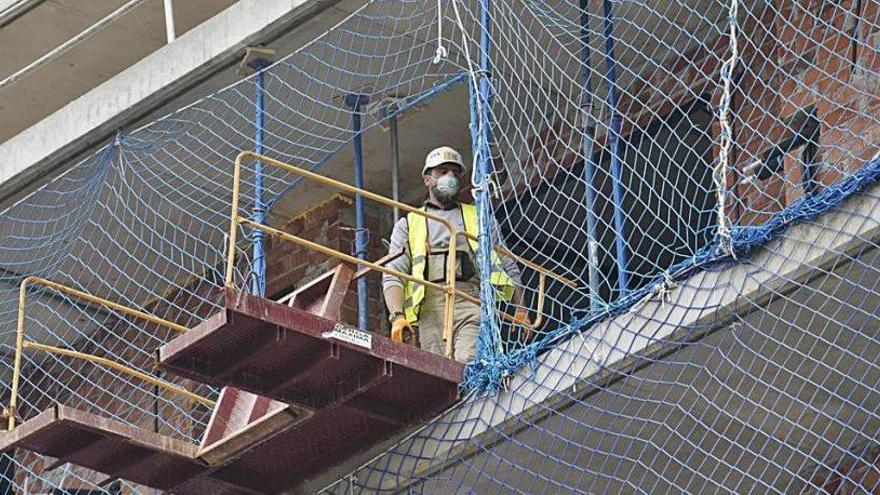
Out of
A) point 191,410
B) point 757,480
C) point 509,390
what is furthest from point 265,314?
point 191,410

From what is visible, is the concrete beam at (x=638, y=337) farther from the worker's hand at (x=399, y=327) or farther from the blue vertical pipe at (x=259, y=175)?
the blue vertical pipe at (x=259, y=175)

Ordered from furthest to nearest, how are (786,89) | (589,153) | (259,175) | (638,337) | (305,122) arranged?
(305,122)
(259,175)
(786,89)
(589,153)
(638,337)

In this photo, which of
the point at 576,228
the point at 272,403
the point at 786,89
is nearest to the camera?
the point at 272,403

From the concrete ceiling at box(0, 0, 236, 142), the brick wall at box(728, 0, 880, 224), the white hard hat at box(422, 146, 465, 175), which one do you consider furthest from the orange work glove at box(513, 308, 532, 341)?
the concrete ceiling at box(0, 0, 236, 142)

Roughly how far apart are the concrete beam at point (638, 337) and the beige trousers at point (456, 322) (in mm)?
580

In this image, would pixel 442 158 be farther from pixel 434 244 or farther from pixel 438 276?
pixel 438 276

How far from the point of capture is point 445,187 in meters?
13.1

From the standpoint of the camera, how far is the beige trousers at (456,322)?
12703 millimetres

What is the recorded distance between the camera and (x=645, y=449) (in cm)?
1191

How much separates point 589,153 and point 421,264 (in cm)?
104

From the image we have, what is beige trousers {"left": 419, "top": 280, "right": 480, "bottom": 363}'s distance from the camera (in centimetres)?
1270

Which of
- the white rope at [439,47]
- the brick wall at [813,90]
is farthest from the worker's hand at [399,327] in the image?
the brick wall at [813,90]

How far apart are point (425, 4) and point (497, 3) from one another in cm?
43

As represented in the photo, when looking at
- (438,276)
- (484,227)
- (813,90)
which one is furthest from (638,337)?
(438,276)
